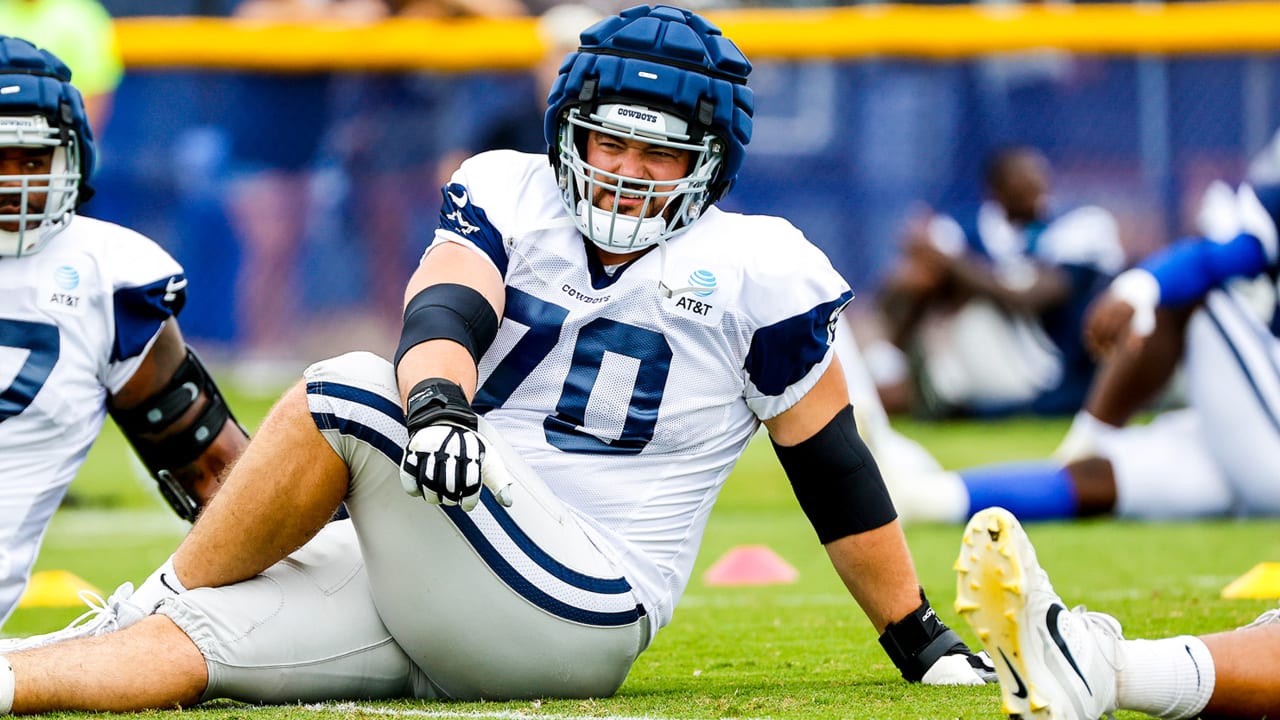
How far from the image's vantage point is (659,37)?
3000mm

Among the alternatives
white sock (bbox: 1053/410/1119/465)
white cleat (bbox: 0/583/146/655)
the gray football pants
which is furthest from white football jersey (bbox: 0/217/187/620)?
white sock (bbox: 1053/410/1119/465)

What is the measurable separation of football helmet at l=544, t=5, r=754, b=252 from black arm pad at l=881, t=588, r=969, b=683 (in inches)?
32.3

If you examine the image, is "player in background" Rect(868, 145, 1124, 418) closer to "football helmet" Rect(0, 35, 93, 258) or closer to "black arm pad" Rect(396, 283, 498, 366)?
"football helmet" Rect(0, 35, 93, 258)

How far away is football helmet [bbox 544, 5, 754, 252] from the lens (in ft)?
9.62

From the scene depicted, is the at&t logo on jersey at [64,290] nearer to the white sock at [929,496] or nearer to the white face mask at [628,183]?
the white face mask at [628,183]

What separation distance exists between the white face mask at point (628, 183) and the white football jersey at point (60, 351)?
1033mm

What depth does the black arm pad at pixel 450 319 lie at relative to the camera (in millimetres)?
2775

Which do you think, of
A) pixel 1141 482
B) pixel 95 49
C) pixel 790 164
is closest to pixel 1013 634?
pixel 1141 482

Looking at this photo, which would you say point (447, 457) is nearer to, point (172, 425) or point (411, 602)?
point (411, 602)

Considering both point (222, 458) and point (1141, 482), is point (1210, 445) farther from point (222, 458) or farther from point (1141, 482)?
point (222, 458)

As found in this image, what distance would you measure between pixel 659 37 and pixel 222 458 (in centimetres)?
142

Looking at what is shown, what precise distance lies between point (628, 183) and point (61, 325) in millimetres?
1258

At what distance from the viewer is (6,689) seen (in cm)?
266

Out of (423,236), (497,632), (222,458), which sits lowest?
(423,236)
